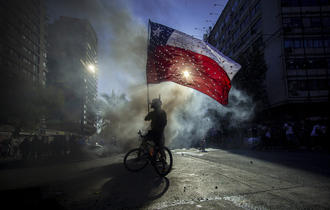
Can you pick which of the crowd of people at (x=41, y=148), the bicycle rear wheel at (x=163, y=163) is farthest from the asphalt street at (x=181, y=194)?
the crowd of people at (x=41, y=148)

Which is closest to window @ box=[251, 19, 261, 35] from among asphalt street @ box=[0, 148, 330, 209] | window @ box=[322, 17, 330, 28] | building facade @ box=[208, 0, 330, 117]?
building facade @ box=[208, 0, 330, 117]

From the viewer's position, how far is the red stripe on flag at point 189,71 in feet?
22.5

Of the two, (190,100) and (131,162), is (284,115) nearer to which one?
(190,100)

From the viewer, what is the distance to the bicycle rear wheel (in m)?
4.49

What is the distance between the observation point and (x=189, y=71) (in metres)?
7.11

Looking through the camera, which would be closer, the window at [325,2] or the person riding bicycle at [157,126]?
the person riding bicycle at [157,126]

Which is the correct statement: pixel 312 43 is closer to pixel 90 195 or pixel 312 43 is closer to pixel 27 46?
pixel 90 195

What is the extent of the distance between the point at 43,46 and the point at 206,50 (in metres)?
57.1

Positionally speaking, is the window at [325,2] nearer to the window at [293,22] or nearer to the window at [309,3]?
the window at [309,3]

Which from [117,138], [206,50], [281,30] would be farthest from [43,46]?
[206,50]

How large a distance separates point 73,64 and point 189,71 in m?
116

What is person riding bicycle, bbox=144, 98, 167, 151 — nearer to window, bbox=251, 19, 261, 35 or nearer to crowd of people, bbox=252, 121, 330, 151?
crowd of people, bbox=252, 121, 330, 151

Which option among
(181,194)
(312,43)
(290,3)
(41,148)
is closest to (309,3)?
(290,3)

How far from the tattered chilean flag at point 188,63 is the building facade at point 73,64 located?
82.5 m
